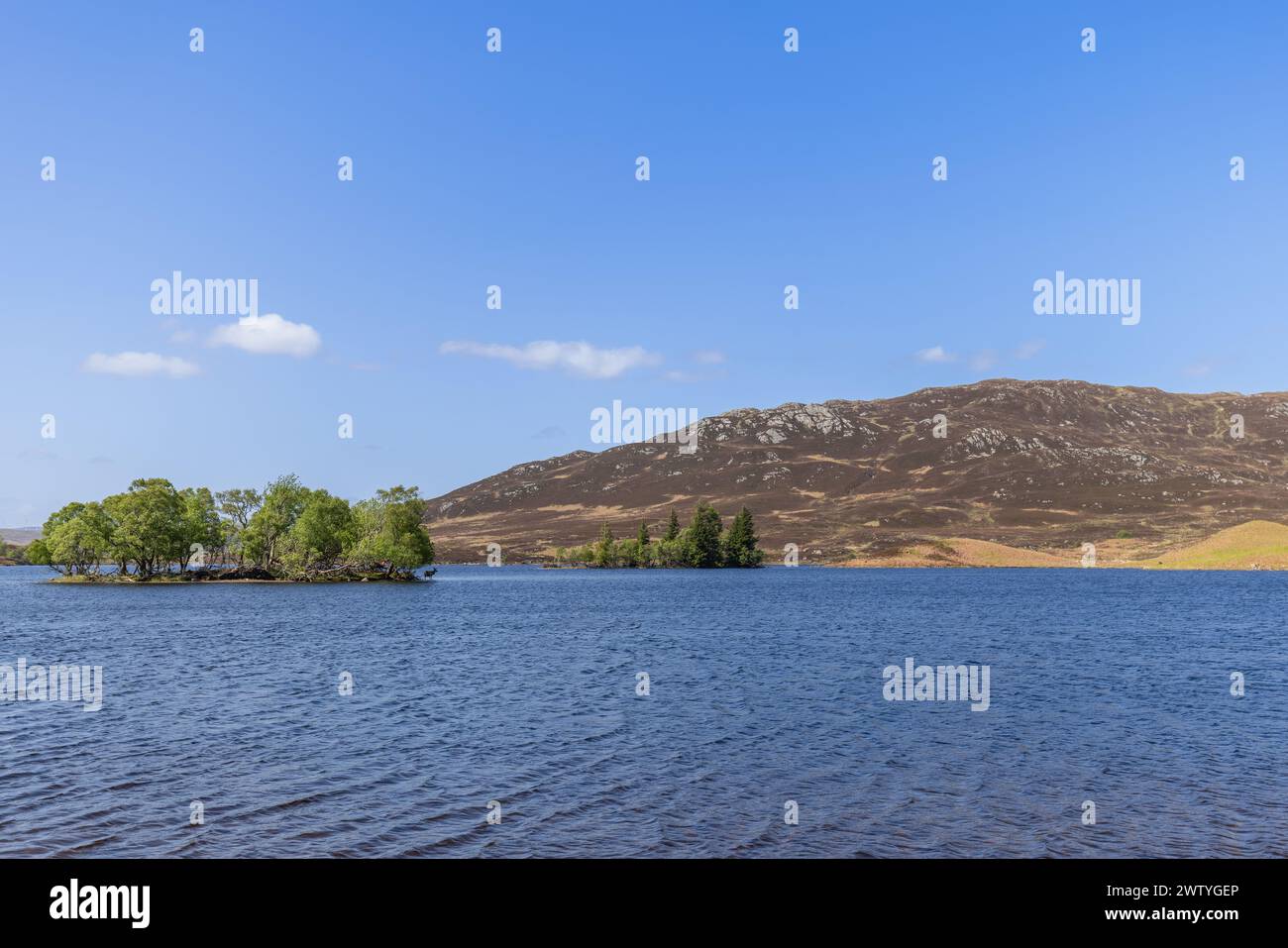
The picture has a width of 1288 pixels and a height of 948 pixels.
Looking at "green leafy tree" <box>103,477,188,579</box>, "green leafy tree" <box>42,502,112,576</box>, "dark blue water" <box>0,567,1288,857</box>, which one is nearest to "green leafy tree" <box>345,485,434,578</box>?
"green leafy tree" <box>103,477,188,579</box>

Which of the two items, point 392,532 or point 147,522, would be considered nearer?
point 147,522

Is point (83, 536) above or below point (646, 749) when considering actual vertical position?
above

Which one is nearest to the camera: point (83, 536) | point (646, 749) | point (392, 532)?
point (646, 749)

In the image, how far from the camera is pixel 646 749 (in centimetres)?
3538

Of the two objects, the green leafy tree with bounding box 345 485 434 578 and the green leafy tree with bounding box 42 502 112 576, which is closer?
the green leafy tree with bounding box 42 502 112 576

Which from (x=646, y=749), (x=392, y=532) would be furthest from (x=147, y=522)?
(x=646, y=749)

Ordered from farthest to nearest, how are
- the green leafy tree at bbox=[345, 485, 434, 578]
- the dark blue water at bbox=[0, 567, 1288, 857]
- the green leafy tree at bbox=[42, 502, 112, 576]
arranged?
1. the green leafy tree at bbox=[345, 485, 434, 578]
2. the green leafy tree at bbox=[42, 502, 112, 576]
3. the dark blue water at bbox=[0, 567, 1288, 857]

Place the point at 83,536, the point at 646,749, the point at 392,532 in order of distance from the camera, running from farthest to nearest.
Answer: the point at 392,532, the point at 83,536, the point at 646,749

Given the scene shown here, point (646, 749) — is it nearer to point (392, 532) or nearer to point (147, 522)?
point (392, 532)

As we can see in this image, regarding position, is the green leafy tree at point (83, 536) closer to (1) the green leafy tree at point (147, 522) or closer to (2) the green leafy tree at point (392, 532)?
(1) the green leafy tree at point (147, 522)

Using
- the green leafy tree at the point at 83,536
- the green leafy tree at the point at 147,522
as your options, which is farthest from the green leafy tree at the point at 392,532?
Result: the green leafy tree at the point at 83,536

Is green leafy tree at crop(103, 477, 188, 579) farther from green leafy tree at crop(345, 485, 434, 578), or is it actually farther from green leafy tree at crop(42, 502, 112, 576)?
green leafy tree at crop(345, 485, 434, 578)

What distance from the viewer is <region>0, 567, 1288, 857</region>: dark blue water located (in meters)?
24.6
